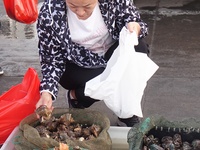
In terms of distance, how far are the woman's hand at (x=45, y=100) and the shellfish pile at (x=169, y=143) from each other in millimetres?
611

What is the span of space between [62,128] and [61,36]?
0.60 metres

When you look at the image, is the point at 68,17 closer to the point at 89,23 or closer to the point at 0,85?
the point at 89,23

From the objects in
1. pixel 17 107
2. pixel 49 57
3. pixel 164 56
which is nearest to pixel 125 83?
pixel 49 57

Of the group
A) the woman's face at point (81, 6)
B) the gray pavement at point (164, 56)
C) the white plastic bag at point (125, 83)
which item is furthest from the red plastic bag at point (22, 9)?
the white plastic bag at point (125, 83)

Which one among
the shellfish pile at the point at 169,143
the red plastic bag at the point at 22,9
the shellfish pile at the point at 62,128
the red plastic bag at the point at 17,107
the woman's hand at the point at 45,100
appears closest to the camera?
the shellfish pile at the point at 169,143

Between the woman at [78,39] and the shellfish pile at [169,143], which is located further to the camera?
the woman at [78,39]

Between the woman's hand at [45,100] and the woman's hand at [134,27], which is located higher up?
the woman's hand at [134,27]

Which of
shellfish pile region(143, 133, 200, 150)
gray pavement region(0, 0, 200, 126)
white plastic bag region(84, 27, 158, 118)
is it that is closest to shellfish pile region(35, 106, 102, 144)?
white plastic bag region(84, 27, 158, 118)

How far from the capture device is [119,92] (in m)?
2.42

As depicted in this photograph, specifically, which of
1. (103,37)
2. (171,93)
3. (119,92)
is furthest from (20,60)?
(119,92)

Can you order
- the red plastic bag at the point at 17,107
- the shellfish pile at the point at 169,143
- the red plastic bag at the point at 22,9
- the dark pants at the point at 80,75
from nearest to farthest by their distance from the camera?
the shellfish pile at the point at 169,143, the red plastic bag at the point at 17,107, the dark pants at the point at 80,75, the red plastic bag at the point at 22,9

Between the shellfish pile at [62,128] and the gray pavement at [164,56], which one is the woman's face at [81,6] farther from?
the gray pavement at [164,56]

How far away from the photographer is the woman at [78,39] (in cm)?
259

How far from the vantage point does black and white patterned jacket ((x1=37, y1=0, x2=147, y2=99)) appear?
2594 mm
